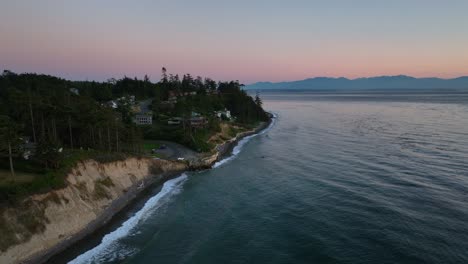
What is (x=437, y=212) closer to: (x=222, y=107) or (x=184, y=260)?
(x=184, y=260)

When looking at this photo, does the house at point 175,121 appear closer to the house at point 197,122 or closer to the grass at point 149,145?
the house at point 197,122

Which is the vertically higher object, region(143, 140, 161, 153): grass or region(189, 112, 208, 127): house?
region(189, 112, 208, 127): house

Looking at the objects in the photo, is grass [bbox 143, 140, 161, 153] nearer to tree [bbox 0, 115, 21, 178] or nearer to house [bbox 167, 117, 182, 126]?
house [bbox 167, 117, 182, 126]

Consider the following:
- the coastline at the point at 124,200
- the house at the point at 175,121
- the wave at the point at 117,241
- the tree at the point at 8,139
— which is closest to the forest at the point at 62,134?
the tree at the point at 8,139

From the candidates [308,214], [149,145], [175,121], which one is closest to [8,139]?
[308,214]

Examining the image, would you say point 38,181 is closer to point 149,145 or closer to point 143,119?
point 149,145

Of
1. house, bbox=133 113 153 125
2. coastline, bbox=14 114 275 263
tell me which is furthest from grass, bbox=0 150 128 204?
house, bbox=133 113 153 125
